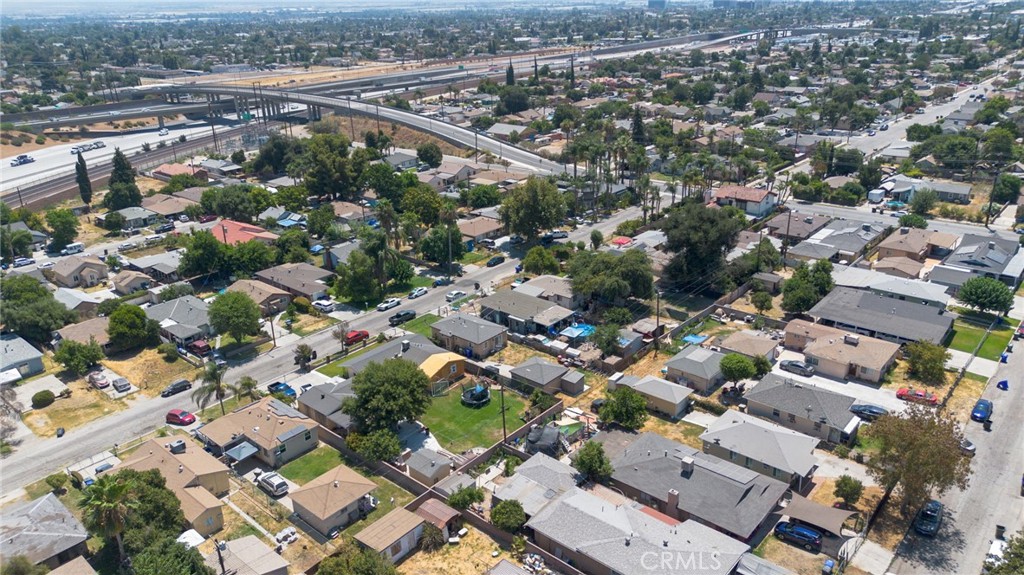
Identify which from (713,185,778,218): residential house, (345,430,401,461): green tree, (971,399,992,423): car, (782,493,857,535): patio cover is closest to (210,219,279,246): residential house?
(345,430,401,461): green tree

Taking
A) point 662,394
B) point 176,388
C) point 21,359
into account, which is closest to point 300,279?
point 176,388

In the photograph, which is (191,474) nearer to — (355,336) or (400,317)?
(355,336)

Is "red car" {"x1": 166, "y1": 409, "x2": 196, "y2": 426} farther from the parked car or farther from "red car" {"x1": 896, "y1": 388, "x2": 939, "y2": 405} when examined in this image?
"red car" {"x1": 896, "y1": 388, "x2": 939, "y2": 405}

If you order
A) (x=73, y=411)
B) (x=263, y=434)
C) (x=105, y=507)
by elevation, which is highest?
(x=105, y=507)

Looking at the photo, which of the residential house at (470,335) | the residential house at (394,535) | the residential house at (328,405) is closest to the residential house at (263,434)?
the residential house at (328,405)

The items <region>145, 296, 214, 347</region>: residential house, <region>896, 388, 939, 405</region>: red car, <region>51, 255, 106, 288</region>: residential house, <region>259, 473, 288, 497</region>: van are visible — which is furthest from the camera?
<region>51, 255, 106, 288</region>: residential house
